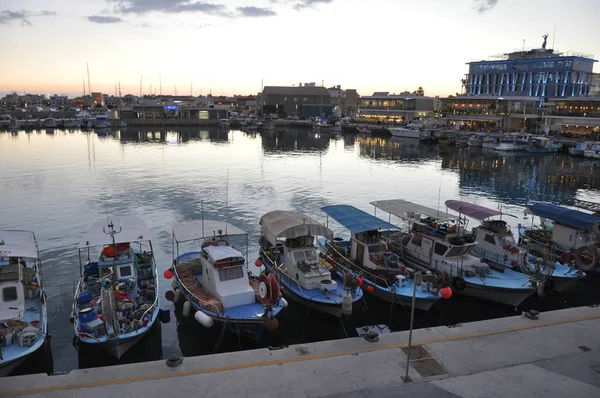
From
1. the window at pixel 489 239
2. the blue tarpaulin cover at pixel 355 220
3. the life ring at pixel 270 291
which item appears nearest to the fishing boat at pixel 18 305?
the life ring at pixel 270 291

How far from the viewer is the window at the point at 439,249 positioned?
21.2 metres

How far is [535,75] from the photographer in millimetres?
131500

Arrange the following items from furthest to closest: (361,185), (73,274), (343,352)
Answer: (361,185)
(73,274)
(343,352)

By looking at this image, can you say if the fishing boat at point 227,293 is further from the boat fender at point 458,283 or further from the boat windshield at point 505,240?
the boat windshield at point 505,240

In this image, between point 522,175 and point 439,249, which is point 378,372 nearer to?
point 439,249

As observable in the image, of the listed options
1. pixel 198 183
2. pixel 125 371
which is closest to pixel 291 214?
pixel 125 371

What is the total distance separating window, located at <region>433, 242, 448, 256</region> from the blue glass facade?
12367cm

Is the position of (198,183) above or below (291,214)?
below

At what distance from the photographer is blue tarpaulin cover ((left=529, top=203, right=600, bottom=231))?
23.9 m

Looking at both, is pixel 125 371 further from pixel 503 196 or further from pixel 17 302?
pixel 503 196

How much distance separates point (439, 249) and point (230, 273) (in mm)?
10437

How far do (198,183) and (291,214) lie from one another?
1155 inches

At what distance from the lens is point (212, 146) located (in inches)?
3575

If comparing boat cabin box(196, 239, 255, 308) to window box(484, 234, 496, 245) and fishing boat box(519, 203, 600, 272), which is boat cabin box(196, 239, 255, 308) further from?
fishing boat box(519, 203, 600, 272)
